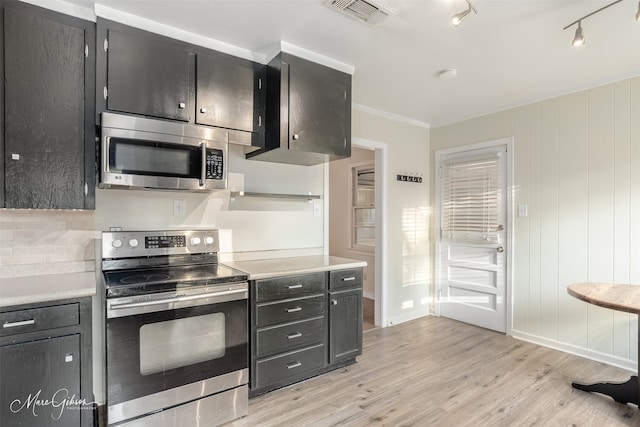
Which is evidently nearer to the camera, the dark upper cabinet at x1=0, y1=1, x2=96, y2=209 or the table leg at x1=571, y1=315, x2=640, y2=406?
the dark upper cabinet at x1=0, y1=1, x2=96, y2=209

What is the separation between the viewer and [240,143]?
8.34 ft

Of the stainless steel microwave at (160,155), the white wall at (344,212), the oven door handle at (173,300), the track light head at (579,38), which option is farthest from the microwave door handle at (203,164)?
the white wall at (344,212)

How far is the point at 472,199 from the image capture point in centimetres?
399

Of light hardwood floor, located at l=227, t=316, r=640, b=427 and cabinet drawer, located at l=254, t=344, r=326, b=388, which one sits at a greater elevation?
cabinet drawer, located at l=254, t=344, r=326, b=388

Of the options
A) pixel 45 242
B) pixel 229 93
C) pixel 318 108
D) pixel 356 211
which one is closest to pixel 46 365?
pixel 45 242

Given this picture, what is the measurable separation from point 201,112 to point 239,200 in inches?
31.3

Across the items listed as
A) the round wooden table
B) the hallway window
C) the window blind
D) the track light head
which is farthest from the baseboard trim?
the track light head

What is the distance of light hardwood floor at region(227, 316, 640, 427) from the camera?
2.18 meters

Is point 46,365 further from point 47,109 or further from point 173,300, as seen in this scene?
point 47,109

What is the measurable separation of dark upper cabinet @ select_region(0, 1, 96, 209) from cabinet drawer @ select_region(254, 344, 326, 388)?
5.05 ft

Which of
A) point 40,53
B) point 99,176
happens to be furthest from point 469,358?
point 40,53

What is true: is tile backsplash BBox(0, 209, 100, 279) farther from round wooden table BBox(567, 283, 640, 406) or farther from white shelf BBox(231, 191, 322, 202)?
round wooden table BBox(567, 283, 640, 406)

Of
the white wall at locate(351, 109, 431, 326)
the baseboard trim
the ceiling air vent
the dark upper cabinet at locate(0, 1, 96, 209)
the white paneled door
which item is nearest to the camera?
the dark upper cabinet at locate(0, 1, 96, 209)

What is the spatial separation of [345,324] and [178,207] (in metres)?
1.62
